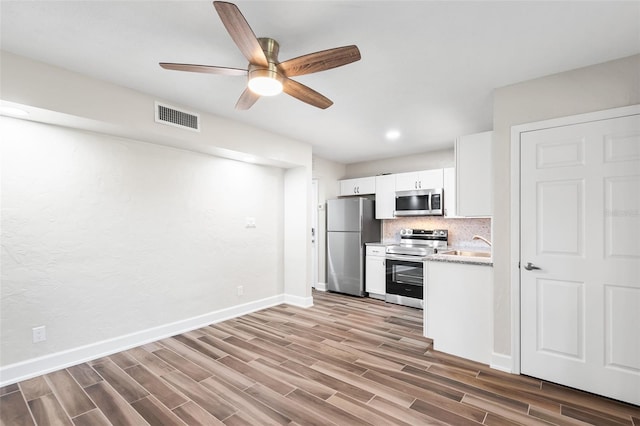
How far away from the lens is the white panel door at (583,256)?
2.16 m

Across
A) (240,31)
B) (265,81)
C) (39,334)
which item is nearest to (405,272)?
(265,81)

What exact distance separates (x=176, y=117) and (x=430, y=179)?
3.65m

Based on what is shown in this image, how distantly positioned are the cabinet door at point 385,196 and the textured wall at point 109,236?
232 centimetres

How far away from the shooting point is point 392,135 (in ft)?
13.6

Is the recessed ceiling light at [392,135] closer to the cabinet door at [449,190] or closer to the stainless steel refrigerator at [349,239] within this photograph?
the cabinet door at [449,190]

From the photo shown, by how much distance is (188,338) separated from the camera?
3.28 metres

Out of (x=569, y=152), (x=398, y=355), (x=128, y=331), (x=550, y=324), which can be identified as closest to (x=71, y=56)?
(x=128, y=331)

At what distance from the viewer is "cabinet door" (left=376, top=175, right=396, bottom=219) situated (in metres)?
5.17

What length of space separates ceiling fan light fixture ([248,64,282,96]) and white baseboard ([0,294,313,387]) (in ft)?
8.88

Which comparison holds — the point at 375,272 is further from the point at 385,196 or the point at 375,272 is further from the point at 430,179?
the point at 430,179

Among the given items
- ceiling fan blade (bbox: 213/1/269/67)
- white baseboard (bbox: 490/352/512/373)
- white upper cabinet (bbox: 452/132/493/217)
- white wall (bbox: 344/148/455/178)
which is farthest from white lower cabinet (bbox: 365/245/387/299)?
ceiling fan blade (bbox: 213/1/269/67)

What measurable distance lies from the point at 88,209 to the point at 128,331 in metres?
1.26

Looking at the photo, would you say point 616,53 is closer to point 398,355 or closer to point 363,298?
point 398,355

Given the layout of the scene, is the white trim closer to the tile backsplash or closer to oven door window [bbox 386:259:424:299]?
oven door window [bbox 386:259:424:299]
